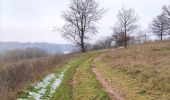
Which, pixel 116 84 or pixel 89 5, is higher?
pixel 89 5

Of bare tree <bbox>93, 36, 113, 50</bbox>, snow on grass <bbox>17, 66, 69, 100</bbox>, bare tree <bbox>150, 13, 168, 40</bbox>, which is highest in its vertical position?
bare tree <bbox>150, 13, 168, 40</bbox>

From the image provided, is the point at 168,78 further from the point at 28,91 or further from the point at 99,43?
the point at 99,43

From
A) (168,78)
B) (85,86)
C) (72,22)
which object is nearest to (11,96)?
(85,86)

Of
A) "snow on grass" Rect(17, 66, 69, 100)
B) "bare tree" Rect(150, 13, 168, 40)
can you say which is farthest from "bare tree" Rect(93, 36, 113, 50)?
"snow on grass" Rect(17, 66, 69, 100)

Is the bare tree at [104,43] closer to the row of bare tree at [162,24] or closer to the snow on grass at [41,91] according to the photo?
the row of bare tree at [162,24]

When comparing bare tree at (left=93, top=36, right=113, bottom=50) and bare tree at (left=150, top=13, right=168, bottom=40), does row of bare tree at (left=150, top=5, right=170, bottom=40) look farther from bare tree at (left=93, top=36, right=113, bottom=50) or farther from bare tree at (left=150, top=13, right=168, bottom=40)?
bare tree at (left=93, top=36, right=113, bottom=50)

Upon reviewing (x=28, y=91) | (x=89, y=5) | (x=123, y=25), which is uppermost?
(x=89, y=5)

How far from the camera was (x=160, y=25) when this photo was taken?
70.4 meters

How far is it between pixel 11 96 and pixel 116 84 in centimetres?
581

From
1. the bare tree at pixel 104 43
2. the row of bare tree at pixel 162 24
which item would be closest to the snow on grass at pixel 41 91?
the row of bare tree at pixel 162 24

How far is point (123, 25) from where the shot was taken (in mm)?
53125

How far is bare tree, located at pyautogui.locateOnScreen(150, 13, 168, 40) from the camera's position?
6906 cm

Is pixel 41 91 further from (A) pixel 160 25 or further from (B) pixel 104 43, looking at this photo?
(B) pixel 104 43

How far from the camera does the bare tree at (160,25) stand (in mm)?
69062
